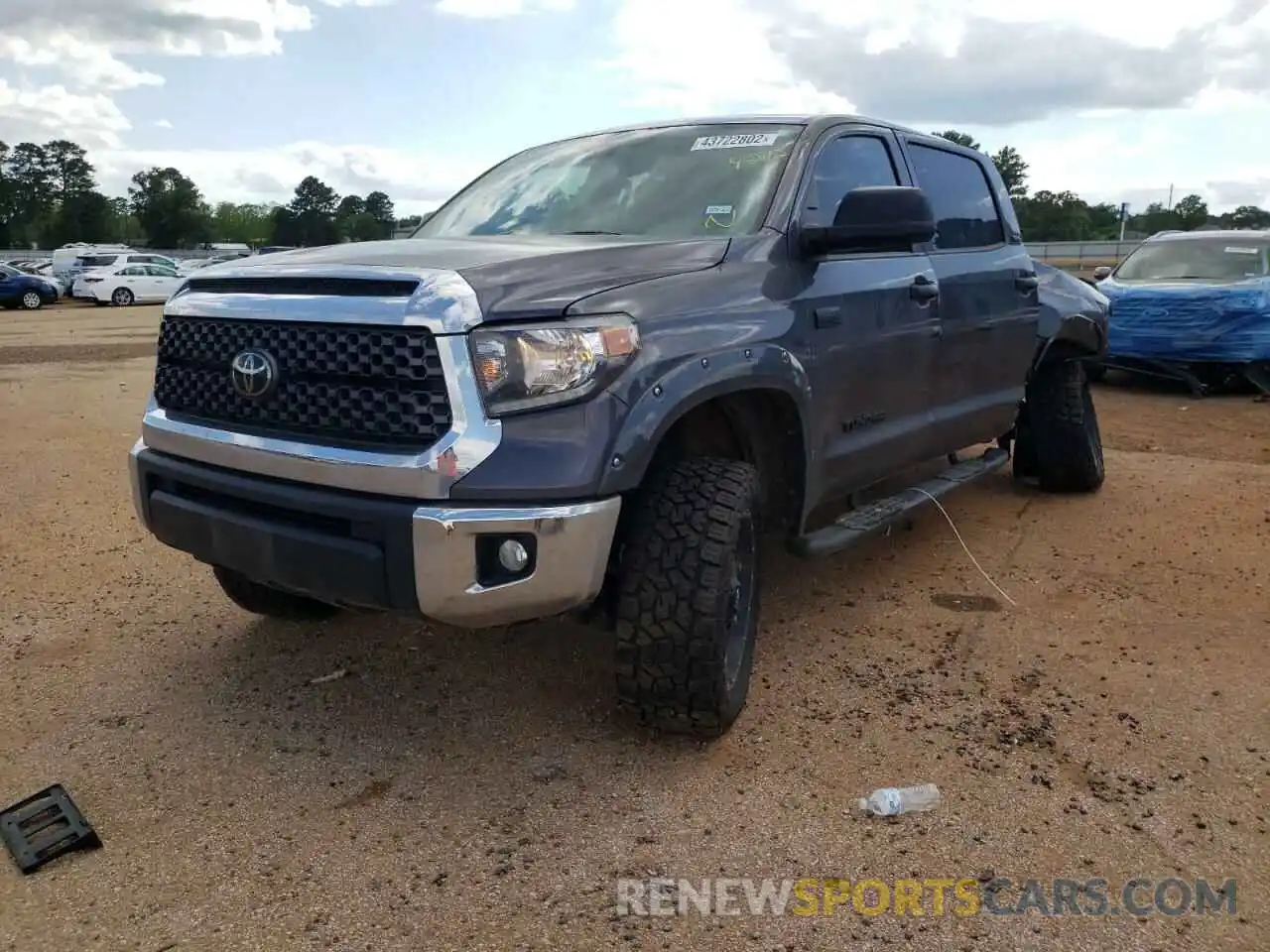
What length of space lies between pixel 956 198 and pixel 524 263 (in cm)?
286

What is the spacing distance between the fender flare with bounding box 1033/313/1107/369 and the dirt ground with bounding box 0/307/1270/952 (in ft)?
3.79

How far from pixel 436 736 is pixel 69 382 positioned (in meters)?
9.67

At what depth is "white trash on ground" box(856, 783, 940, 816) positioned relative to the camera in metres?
2.84

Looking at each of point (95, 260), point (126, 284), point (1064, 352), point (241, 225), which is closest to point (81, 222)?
point (241, 225)

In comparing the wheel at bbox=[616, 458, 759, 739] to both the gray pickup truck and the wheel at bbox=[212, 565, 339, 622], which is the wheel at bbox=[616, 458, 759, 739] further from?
the wheel at bbox=[212, 565, 339, 622]

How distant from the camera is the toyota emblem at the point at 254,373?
2.95m

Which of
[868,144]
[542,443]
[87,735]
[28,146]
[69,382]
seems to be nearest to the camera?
[542,443]

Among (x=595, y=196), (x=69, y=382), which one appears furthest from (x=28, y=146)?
(x=595, y=196)

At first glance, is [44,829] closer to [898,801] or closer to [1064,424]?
[898,801]

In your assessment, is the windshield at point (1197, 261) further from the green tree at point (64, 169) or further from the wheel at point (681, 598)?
the green tree at point (64, 169)

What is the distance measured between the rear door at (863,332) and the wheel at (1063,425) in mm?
1859

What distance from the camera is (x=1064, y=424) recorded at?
598 cm

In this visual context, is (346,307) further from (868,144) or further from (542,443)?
(868,144)

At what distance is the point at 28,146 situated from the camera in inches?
4117
